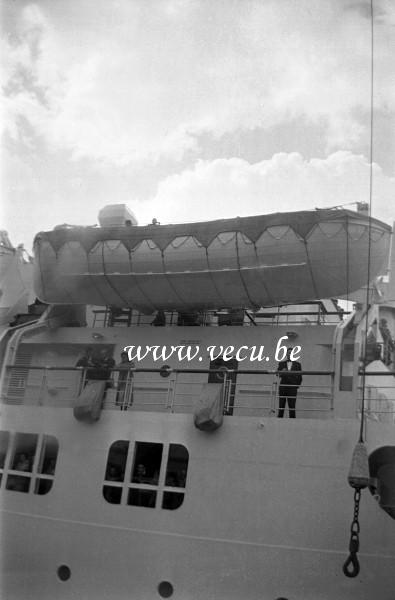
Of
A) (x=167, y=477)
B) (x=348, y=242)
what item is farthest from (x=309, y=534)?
(x=348, y=242)

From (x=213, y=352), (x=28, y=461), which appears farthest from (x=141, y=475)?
(x=213, y=352)

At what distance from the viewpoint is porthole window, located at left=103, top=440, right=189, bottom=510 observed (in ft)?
31.3

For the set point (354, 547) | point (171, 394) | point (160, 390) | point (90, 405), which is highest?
point (160, 390)

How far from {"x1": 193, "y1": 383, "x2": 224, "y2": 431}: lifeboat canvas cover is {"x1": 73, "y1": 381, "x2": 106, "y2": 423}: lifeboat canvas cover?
63.6 inches

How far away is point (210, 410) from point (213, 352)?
2.06 m

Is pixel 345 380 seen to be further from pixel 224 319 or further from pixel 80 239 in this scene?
pixel 80 239

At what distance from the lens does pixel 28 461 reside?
10781mm

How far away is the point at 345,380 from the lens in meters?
9.59

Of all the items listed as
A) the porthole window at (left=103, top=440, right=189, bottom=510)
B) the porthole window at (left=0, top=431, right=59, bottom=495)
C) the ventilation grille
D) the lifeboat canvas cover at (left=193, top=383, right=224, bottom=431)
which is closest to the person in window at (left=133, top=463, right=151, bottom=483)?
the porthole window at (left=103, top=440, right=189, bottom=510)

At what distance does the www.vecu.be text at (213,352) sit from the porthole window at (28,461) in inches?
82.4

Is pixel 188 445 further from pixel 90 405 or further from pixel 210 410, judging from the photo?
pixel 90 405

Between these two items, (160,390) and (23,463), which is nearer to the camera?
(23,463)

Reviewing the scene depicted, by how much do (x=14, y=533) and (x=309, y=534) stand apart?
452 cm

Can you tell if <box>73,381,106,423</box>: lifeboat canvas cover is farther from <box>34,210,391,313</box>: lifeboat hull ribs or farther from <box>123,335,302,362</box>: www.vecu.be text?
<box>34,210,391,313</box>: lifeboat hull ribs
